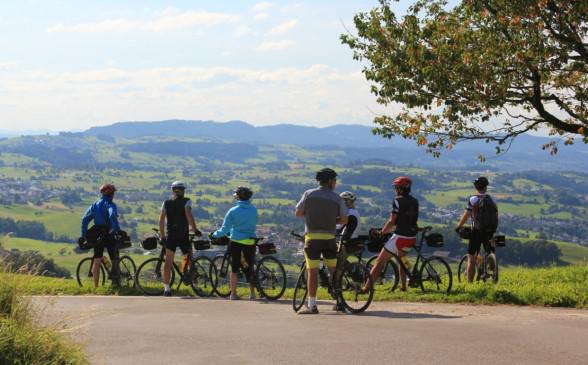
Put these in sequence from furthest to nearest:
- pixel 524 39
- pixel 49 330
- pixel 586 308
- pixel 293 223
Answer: pixel 293 223 → pixel 524 39 → pixel 586 308 → pixel 49 330

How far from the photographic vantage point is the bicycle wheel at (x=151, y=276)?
1449cm

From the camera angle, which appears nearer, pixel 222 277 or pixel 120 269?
pixel 222 277

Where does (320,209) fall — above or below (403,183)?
below

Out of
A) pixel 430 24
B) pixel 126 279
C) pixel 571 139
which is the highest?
pixel 430 24

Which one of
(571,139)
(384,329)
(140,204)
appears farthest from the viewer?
(140,204)

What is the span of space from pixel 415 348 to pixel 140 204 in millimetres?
179153

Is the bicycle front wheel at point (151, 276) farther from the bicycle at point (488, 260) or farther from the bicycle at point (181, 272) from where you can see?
the bicycle at point (488, 260)

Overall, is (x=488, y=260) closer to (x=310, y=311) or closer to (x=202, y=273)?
(x=310, y=311)

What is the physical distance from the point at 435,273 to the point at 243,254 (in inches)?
141

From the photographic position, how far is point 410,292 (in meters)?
13.3

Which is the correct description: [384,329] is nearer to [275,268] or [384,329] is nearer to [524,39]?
[275,268]

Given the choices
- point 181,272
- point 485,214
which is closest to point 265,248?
point 181,272

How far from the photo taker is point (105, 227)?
1504cm

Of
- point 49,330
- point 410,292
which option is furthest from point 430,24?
point 49,330
